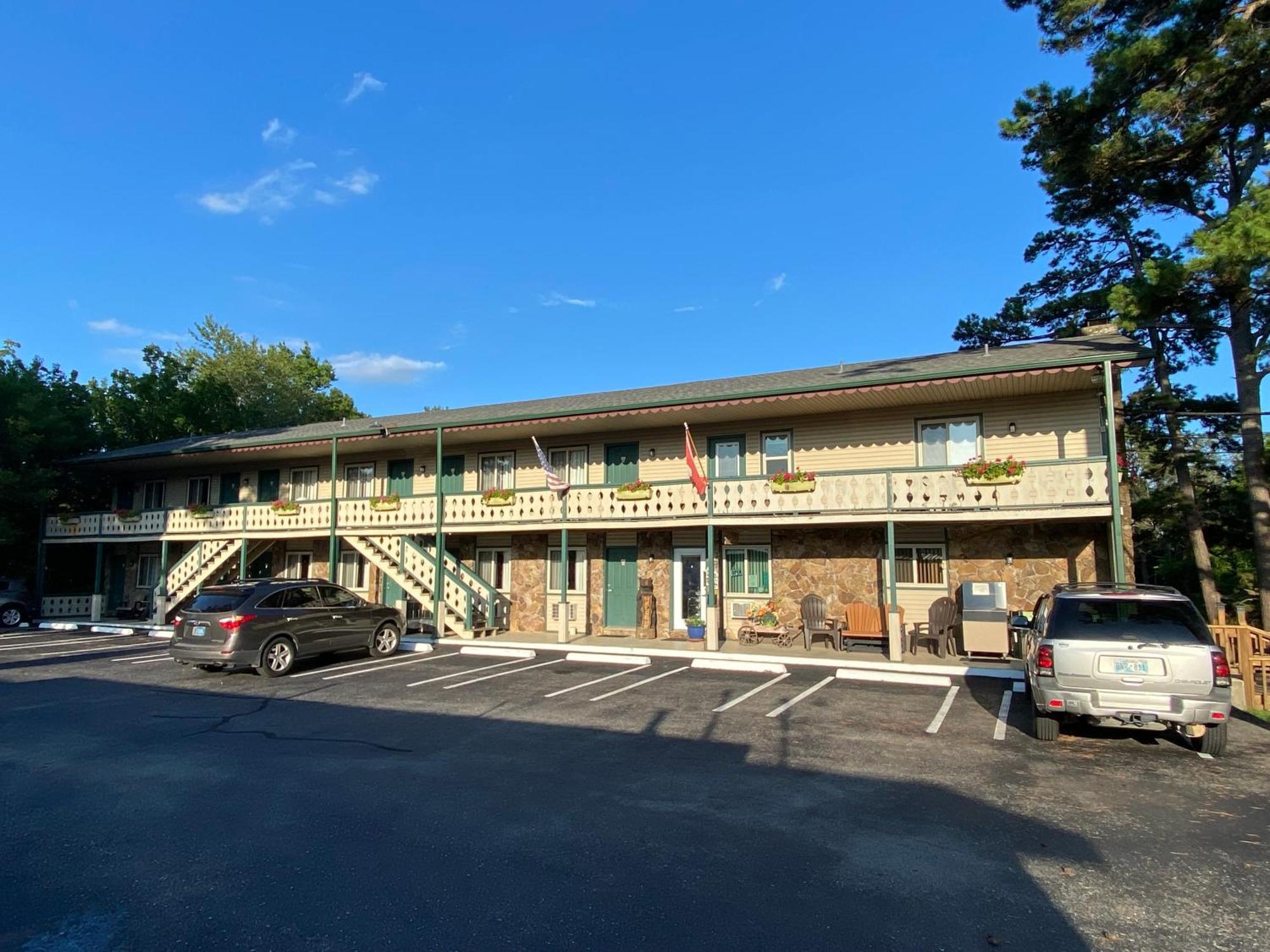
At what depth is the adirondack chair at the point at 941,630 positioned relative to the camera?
14133 mm

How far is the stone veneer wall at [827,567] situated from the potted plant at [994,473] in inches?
121

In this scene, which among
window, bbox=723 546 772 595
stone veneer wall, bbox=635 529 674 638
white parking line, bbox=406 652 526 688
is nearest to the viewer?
white parking line, bbox=406 652 526 688

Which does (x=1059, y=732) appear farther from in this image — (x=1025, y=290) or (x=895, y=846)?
(x=1025, y=290)

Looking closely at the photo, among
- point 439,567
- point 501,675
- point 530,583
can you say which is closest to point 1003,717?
point 501,675

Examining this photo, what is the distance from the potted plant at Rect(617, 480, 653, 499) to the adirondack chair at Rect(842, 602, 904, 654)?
508 cm

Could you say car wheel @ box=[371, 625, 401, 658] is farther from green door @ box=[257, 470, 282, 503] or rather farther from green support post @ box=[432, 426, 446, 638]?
green door @ box=[257, 470, 282, 503]

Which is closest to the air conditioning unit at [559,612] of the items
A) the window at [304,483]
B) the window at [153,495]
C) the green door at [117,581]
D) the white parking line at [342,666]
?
the white parking line at [342,666]

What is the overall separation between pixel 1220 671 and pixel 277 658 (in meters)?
12.7

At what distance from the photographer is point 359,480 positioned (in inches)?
893

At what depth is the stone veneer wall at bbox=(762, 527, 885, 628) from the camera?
1612 centimetres

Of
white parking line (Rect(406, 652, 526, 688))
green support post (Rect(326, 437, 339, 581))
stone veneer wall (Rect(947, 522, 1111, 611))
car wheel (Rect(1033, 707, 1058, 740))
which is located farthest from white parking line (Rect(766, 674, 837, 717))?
green support post (Rect(326, 437, 339, 581))

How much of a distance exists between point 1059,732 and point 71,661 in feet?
55.8

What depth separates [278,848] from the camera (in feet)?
15.8

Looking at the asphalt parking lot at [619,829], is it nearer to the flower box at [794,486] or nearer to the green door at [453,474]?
the flower box at [794,486]
